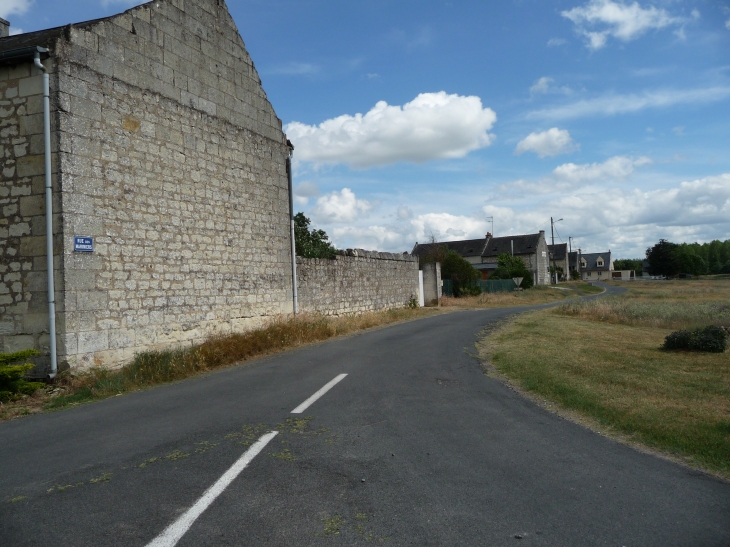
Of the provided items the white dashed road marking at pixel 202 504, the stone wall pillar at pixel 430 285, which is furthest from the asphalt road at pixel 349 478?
the stone wall pillar at pixel 430 285

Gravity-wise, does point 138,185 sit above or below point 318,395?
above

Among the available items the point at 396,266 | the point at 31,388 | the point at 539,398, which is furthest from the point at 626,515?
the point at 396,266

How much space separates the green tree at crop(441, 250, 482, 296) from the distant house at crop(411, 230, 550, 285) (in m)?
28.8

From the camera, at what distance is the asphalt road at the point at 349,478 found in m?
3.59

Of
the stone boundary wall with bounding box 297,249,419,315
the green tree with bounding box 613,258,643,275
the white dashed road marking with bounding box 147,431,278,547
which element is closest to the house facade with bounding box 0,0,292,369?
the stone boundary wall with bounding box 297,249,419,315

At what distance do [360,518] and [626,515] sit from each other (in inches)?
70.8

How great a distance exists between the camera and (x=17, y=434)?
6.58m

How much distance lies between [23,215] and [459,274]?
3413 cm

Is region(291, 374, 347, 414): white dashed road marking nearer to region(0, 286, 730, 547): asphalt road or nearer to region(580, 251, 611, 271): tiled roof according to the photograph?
region(0, 286, 730, 547): asphalt road

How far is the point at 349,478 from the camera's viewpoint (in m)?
4.52

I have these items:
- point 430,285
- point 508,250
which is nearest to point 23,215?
point 430,285

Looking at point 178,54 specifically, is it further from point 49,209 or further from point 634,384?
point 634,384

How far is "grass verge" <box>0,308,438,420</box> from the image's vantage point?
28.4 feet

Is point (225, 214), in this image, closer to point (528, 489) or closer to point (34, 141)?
point (34, 141)
